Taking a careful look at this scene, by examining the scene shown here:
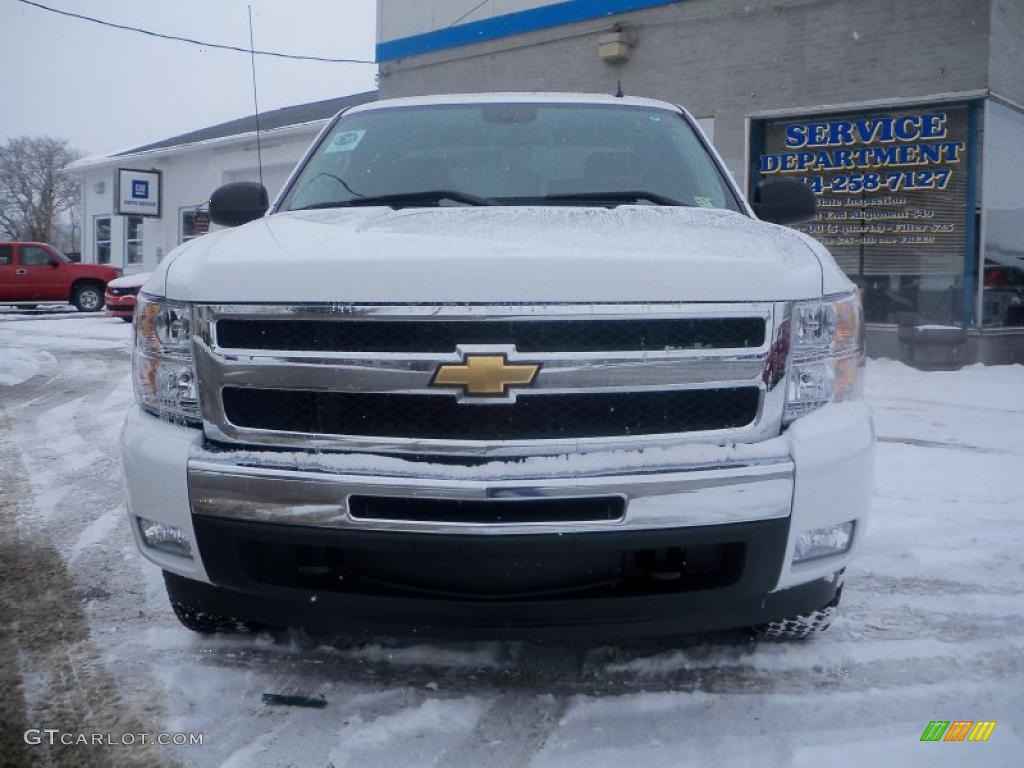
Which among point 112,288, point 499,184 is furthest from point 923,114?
point 112,288

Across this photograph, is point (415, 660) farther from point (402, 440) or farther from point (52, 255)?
point (52, 255)

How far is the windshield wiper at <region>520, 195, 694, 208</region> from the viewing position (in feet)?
10.8

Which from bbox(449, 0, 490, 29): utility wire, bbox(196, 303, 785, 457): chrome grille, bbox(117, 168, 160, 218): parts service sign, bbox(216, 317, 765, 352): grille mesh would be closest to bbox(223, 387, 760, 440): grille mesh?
bbox(196, 303, 785, 457): chrome grille

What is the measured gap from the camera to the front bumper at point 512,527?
217cm

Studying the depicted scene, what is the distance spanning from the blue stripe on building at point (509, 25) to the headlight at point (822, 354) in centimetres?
1081

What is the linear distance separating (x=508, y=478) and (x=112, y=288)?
14517 millimetres

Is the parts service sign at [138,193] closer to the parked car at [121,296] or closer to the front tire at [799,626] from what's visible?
the parked car at [121,296]

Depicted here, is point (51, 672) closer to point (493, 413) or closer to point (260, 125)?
point (493, 413)

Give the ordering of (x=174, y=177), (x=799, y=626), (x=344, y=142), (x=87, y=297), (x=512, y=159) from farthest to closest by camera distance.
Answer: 1. (x=174, y=177)
2. (x=87, y=297)
3. (x=344, y=142)
4. (x=512, y=159)
5. (x=799, y=626)

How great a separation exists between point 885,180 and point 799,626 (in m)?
9.10

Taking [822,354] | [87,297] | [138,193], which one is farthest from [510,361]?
[138,193]

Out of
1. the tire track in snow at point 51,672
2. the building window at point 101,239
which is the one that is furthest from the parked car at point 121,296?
the building window at point 101,239

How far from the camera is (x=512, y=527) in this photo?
85.3 inches

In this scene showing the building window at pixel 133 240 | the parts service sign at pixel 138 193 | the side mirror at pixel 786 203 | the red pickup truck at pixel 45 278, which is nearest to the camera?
the side mirror at pixel 786 203
